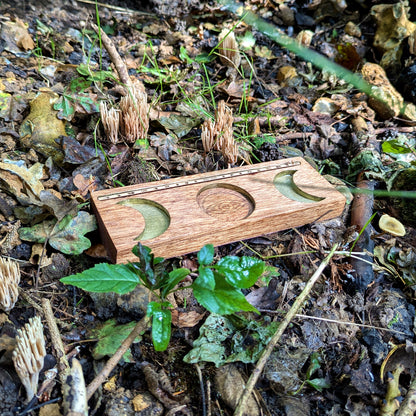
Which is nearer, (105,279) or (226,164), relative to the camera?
(105,279)

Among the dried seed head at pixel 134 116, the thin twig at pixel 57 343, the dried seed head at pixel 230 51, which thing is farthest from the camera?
the dried seed head at pixel 230 51

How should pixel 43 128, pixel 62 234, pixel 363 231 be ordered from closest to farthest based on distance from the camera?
pixel 62 234, pixel 363 231, pixel 43 128

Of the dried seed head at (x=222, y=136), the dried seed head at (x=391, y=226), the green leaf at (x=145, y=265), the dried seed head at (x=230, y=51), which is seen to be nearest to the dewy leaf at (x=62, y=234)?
the green leaf at (x=145, y=265)

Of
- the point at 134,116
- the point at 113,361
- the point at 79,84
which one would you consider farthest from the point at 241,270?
the point at 79,84

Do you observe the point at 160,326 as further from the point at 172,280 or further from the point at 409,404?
the point at 409,404

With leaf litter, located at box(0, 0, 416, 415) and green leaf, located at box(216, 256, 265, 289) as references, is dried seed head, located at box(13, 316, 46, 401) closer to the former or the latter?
leaf litter, located at box(0, 0, 416, 415)

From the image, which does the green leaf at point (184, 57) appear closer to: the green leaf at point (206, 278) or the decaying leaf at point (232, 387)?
the green leaf at point (206, 278)
